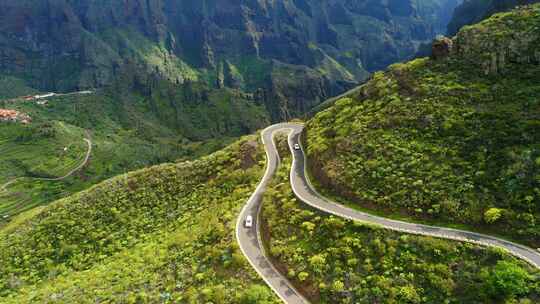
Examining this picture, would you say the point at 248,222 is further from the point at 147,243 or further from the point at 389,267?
the point at 389,267

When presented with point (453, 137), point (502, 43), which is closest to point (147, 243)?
point (453, 137)

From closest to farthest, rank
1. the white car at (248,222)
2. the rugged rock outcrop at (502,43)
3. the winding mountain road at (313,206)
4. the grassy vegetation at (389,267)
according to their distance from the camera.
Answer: the grassy vegetation at (389,267) < the winding mountain road at (313,206) < the white car at (248,222) < the rugged rock outcrop at (502,43)

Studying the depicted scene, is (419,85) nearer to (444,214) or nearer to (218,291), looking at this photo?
(444,214)

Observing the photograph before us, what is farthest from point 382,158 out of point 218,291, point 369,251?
point 218,291

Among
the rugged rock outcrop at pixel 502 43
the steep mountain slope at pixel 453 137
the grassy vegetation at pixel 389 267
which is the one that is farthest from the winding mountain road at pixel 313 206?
the rugged rock outcrop at pixel 502 43

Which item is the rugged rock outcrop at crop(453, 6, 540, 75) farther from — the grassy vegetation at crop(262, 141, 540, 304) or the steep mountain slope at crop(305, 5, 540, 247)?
the grassy vegetation at crop(262, 141, 540, 304)

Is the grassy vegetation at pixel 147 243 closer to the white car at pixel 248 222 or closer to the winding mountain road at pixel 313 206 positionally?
the winding mountain road at pixel 313 206

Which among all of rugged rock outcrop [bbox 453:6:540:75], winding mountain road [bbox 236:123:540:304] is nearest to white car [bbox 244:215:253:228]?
winding mountain road [bbox 236:123:540:304]
